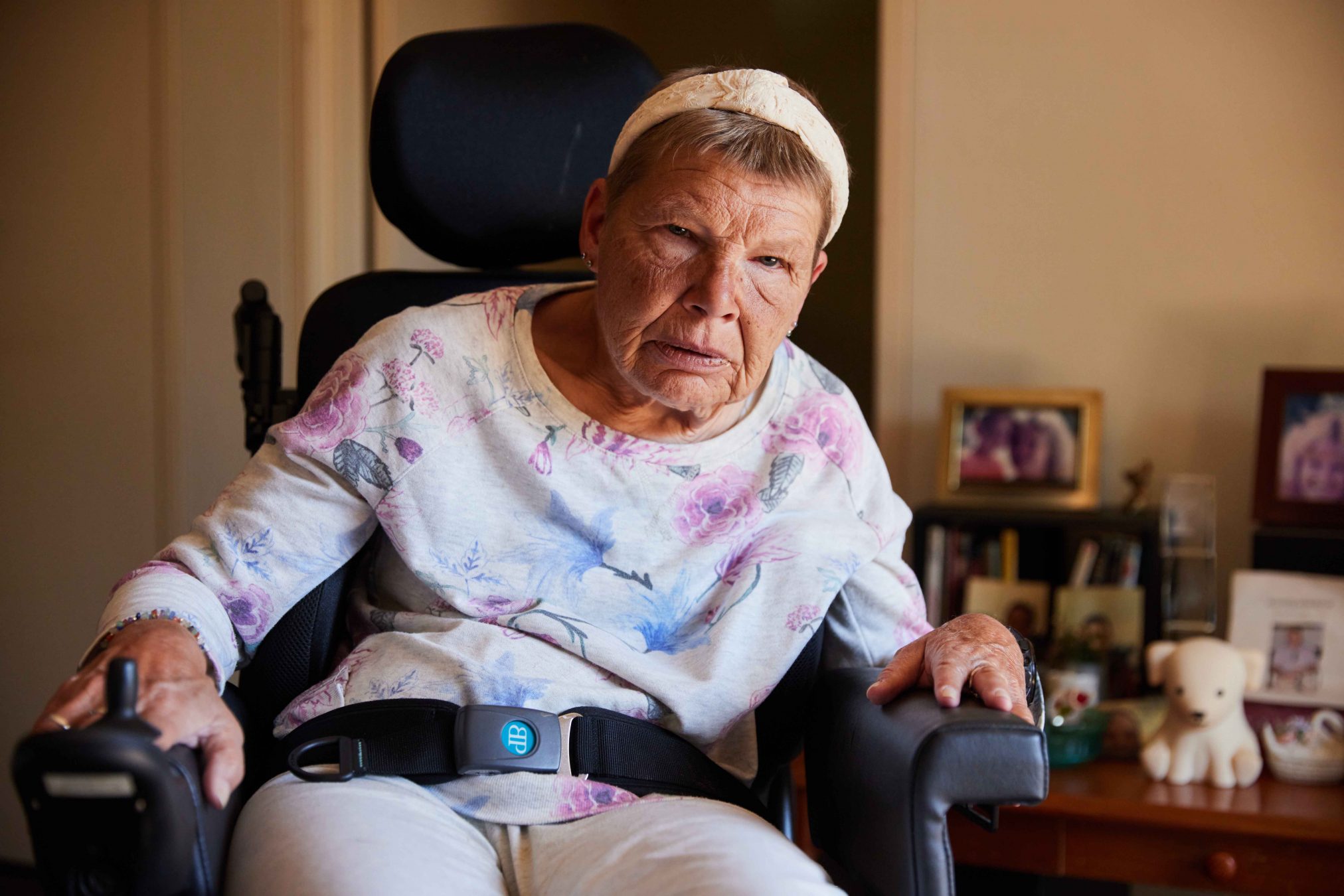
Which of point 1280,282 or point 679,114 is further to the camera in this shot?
point 1280,282

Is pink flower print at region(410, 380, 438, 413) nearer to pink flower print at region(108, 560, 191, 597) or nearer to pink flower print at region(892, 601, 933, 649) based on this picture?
pink flower print at region(108, 560, 191, 597)

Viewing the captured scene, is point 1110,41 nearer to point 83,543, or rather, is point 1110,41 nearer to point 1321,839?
point 1321,839

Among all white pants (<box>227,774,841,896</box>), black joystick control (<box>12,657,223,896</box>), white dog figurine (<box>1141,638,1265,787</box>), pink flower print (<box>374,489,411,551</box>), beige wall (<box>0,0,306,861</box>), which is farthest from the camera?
beige wall (<box>0,0,306,861</box>)

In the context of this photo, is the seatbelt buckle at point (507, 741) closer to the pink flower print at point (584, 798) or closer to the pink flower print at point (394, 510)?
the pink flower print at point (584, 798)

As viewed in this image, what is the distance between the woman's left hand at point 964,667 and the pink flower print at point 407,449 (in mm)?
503

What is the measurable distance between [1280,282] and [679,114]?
55.5 inches

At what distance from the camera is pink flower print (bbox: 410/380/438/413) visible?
1.10m

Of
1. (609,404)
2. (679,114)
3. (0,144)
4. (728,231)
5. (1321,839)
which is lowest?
(1321,839)

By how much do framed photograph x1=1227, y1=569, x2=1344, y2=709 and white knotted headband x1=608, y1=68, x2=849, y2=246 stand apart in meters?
1.15

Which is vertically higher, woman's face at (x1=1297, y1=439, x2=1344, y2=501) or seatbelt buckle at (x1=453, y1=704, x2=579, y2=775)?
woman's face at (x1=1297, y1=439, x2=1344, y2=501)

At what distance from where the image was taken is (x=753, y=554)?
1.14 metres

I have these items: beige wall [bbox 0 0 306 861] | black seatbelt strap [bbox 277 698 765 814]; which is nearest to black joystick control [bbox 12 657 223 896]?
black seatbelt strap [bbox 277 698 765 814]

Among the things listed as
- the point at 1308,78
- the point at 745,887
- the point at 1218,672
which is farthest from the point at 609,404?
the point at 1308,78

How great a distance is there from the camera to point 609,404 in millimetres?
1160
